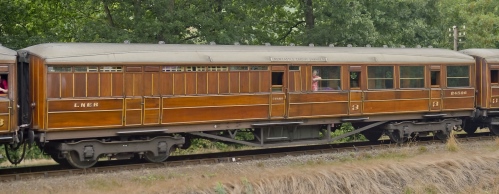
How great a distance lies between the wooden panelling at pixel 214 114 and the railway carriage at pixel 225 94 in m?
0.03

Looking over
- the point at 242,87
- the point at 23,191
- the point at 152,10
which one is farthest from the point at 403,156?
the point at 152,10

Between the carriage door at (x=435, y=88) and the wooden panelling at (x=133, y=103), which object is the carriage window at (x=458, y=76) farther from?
the wooden panelling at (x=133, y=103)

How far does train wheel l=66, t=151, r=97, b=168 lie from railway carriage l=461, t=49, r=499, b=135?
12.8 meters

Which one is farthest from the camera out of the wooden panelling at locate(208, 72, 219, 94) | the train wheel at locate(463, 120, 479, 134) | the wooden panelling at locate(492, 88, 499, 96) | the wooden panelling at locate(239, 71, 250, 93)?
the train wheel at locate(463, 120, 479, 134)

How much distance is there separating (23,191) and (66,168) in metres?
3.13

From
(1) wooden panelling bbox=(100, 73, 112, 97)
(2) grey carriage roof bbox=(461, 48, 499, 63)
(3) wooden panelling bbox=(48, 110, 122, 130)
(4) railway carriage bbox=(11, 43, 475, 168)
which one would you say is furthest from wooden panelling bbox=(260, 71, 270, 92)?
(2) grey carriage roof bbox=(461, 48, 499, 63)

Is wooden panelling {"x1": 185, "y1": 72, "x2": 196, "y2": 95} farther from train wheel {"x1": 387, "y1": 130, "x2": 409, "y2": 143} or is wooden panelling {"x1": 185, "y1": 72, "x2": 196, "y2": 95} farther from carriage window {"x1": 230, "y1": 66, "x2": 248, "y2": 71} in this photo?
train wheel {"x1": 387, "y1": 130, "x2": 409, "y2": 143}

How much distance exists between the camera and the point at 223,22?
2550 centimetres

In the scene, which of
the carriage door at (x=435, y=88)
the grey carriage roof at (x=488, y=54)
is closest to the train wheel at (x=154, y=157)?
the carriage door at (x=435, y=88)

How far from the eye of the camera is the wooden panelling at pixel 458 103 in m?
20.9

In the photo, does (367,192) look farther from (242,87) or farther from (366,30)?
(366,30)

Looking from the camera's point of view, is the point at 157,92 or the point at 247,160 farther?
the point at 247,160

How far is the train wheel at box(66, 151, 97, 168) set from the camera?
1528cm

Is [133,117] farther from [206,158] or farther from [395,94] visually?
[395,94]
